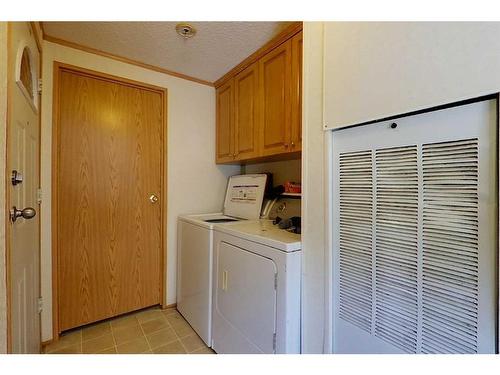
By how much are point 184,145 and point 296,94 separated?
4.03ft

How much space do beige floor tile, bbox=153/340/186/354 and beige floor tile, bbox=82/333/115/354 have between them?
1.19 ft

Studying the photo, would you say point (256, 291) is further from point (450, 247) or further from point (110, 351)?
point (110, 351)

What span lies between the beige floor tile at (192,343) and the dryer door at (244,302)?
17 centimetres

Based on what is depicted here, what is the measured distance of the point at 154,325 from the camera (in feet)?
6.52

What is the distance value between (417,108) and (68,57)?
7.46 ft

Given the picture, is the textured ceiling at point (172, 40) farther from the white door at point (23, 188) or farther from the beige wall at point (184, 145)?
the white door at point (23, 188)

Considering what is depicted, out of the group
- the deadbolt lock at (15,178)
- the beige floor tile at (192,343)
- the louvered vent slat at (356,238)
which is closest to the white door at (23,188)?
the deadbolt lock at (15,178)

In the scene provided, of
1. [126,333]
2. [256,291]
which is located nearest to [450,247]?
[256,291]

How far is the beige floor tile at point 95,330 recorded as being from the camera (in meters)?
1.83

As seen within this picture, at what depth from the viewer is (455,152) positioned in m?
0.77

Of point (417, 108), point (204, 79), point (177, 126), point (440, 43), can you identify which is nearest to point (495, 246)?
point (417, 108)

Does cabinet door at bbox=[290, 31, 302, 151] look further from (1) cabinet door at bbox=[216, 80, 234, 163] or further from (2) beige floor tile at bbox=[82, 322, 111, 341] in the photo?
(2) beige floor tile at bbox=[82, 322, 111, 341]
